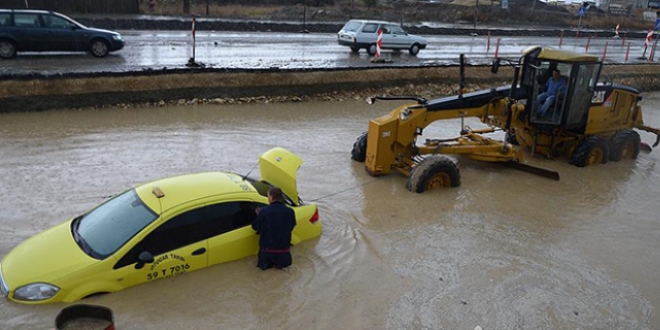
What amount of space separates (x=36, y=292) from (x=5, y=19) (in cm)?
1475

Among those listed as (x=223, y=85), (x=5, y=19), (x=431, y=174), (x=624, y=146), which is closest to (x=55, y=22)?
(x=5, y=19)

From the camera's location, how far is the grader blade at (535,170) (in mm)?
13336

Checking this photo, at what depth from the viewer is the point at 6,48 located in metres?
18.6

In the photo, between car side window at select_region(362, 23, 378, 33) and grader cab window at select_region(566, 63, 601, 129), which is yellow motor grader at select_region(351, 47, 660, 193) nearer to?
grader cab window at select_region(566, 63, 601, 129)

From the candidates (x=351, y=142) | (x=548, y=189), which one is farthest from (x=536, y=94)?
(x=351, y=142)

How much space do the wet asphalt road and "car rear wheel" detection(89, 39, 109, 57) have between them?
0.22m

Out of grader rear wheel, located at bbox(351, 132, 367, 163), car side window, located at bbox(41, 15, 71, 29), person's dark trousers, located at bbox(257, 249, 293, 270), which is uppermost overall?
car side window, located at bbox(41, 15, 71, 29)

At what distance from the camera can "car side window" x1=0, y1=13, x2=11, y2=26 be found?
59.9 feet

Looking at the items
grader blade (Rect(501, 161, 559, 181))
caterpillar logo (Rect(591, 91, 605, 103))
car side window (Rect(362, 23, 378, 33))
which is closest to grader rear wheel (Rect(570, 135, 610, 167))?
caterpillar logo (Rect(591, 91, 605, 103))

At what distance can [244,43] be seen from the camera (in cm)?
2648

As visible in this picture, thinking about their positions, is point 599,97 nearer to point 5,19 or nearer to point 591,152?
point 591,152

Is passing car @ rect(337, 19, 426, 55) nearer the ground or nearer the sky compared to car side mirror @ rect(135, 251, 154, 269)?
nearer the sky

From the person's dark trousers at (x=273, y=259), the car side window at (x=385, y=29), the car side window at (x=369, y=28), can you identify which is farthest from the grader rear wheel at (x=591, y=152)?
the car side window at (x=385, y=29)

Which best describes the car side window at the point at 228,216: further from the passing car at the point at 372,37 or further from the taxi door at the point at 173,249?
the passing car at the point at 372,37
